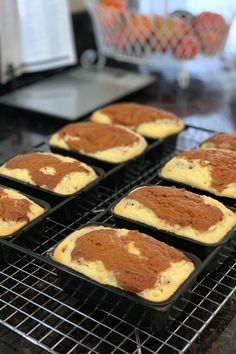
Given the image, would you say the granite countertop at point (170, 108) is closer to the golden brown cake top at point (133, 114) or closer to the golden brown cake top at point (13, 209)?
the golden brown cake top at point (133, 114)

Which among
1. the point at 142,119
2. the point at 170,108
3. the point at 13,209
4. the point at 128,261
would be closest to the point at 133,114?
the point at 142,119

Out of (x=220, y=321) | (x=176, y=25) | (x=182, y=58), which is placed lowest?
(x=220, y=321)


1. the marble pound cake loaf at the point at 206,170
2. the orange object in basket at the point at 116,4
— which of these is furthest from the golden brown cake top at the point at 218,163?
the orange object in basket at the point at 116,4

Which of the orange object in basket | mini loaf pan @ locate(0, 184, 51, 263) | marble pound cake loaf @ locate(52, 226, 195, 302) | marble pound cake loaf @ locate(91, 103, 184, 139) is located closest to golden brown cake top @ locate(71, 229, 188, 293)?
marble pound cake loaf @ locate(52, 226, 195, 302)

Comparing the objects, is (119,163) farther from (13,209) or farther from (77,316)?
(77,316)

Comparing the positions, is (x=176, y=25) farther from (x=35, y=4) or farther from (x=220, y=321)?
(x=220, y=321)

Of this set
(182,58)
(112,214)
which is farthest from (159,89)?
(112,214)
